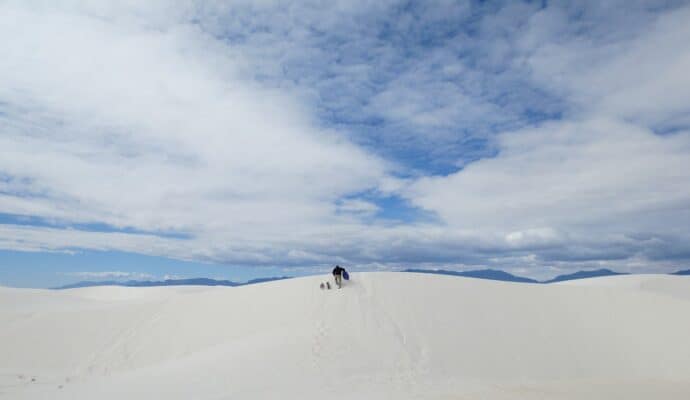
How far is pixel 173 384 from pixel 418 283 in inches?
579

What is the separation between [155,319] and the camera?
22781 mm

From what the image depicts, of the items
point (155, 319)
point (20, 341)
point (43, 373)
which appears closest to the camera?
point (43, 373)

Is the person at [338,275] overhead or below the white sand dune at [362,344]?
Answer: overhead

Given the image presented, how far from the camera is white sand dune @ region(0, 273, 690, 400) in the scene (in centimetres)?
1266

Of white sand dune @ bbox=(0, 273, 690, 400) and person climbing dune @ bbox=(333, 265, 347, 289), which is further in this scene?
person climbing dune @ bbox=(333, 265, 347, 289)

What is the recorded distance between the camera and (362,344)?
15867 mm

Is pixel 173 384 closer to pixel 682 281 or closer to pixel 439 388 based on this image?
pixel 439 388

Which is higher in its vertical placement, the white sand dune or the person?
the person

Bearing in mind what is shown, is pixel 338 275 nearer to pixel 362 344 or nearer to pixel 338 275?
pixel 338 275

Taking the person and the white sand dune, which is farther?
the person

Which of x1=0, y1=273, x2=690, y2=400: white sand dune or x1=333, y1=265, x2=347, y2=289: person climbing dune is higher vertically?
x1=333, y1=265, x2=347, y2=289: person climbing dune

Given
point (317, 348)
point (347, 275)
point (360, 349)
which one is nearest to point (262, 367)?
point (317, 348)

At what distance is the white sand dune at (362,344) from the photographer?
12.7m

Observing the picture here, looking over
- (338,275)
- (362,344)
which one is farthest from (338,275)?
(362,344)
